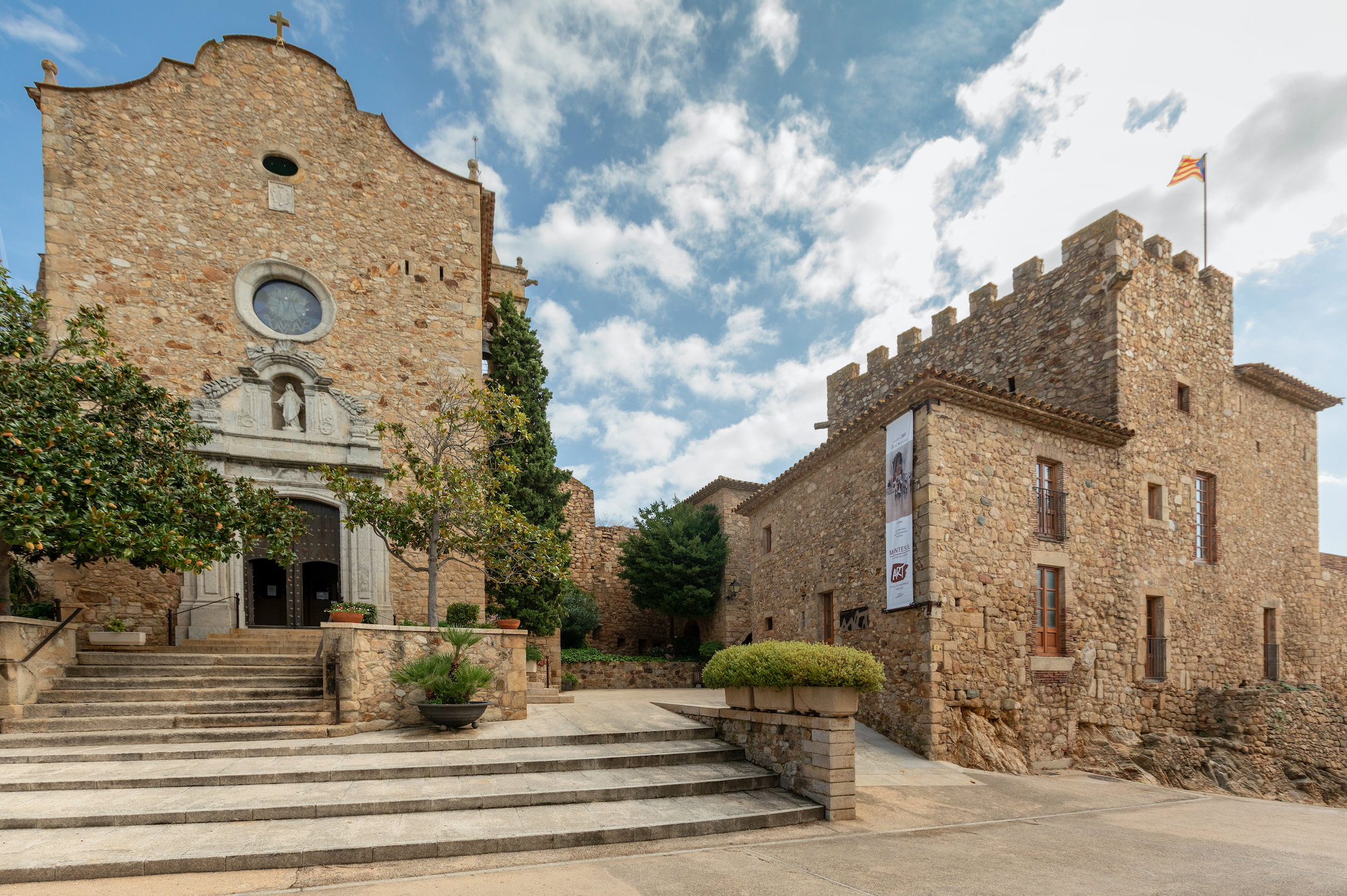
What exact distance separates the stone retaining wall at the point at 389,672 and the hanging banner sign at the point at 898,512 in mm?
6019

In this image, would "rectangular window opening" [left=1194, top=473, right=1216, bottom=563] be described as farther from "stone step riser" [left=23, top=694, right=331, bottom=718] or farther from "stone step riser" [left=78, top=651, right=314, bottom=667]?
"stone step riser" [left=78, top=651, right=314, bottom=667]

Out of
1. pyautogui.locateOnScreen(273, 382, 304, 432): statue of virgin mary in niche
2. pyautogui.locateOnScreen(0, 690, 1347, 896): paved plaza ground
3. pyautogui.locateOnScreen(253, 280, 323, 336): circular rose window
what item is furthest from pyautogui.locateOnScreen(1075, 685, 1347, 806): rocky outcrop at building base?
pyautogui.locateOnScreen(253, 280, 323, 336): circular rose window

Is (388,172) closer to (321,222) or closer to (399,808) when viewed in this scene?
(321,222)

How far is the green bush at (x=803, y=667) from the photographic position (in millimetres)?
6289

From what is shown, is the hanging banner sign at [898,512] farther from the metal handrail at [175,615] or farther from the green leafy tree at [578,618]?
the metal handrail at [175,615]

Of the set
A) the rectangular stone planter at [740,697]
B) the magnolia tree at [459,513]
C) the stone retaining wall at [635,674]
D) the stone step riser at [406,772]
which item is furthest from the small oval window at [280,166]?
the rectangular stone planter at [740,697]

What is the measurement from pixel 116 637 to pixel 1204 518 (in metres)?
21.1

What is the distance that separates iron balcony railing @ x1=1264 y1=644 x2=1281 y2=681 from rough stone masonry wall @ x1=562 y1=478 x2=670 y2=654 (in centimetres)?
1672

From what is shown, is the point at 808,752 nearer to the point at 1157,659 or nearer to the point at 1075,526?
the point at 1075,526

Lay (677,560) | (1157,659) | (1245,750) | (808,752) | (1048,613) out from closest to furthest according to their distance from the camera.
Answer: (808,752)
(1048,613)
(1245,750)
(1157,659)
(677,560)

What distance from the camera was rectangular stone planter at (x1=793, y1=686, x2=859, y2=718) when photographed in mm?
6273

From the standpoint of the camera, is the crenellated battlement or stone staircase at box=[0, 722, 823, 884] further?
the crenellated battlement

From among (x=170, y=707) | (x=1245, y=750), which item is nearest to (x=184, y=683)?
(x=170, y=707)

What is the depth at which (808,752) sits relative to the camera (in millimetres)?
6535
